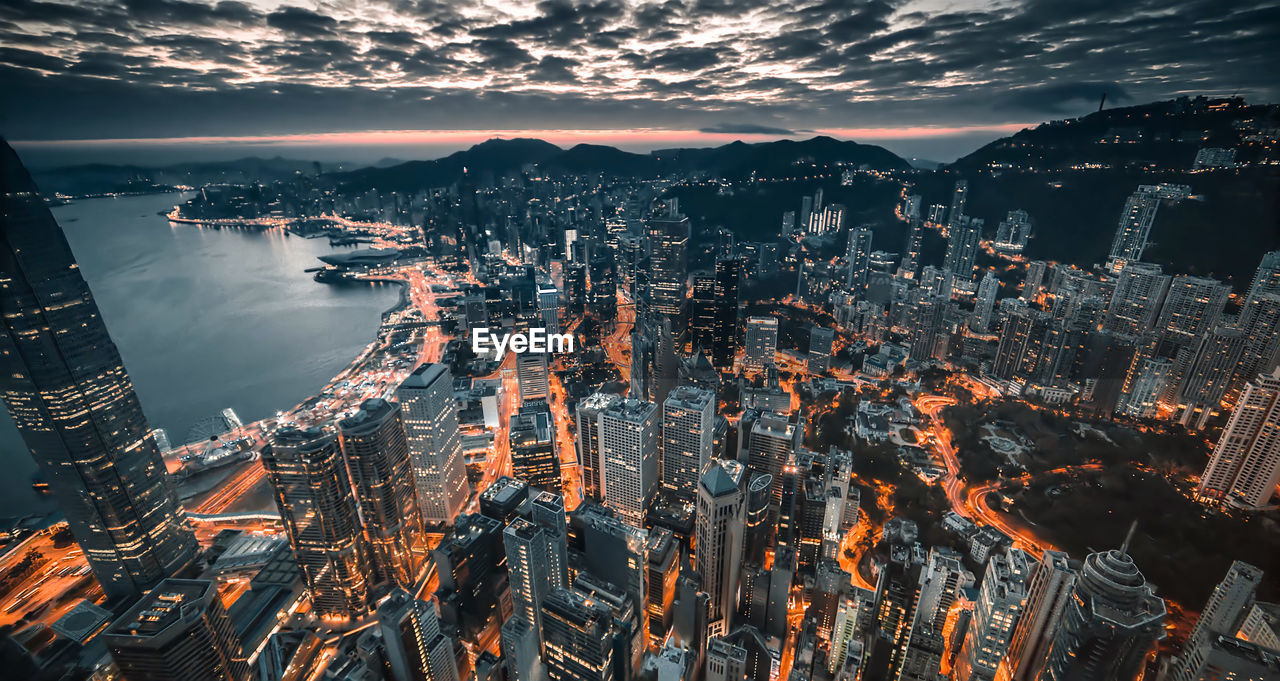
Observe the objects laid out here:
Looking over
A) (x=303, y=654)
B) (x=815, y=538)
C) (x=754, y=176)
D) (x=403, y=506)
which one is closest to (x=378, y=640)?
(x=303, y=654)

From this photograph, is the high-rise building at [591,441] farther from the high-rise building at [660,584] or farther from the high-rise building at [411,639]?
the high-rise building at [411,639]

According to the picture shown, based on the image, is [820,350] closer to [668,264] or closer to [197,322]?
[668,264]

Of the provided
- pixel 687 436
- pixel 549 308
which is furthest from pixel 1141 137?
pixel 549 308

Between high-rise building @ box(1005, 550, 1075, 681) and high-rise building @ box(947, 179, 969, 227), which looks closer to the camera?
high-rise building @ box(1005, 550, 1075, 681)

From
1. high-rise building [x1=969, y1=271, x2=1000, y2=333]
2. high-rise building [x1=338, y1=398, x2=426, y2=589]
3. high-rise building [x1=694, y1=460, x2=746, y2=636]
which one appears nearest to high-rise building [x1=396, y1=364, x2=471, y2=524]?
high-rise building [x1=338, y1=398, x2=426, y2=589]

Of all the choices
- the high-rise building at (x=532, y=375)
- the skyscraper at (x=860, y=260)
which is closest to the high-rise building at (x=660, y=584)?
the high-rise building at (x=532, y=375)

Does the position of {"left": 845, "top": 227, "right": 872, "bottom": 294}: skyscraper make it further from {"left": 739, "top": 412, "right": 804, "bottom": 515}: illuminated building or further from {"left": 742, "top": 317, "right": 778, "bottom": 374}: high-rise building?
{"left": 739, "top": 412, "right": 804, "bottom": 515}: illuminated building
